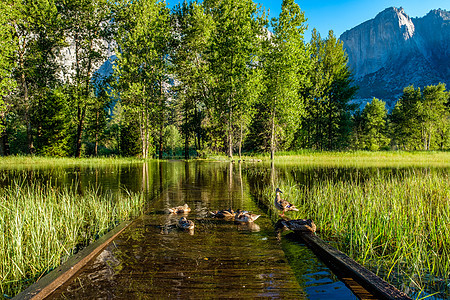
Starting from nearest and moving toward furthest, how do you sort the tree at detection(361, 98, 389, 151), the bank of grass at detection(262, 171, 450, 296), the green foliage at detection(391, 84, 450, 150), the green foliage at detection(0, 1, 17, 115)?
the bank of grass at detection(262, 171, 450, 296)
the green foliage at detection(0, 1, 17, 115)
the green foliage at detection(391, 84, 450, 150)
the tree at detection(361, 98, 389, 151)

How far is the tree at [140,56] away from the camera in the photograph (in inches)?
1377

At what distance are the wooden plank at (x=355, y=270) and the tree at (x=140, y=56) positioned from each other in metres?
33.4

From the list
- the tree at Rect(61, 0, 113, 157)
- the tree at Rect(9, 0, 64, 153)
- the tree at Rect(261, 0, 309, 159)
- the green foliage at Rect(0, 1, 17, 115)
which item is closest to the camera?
the green foliage at Rect(0, 1, 17, 115)

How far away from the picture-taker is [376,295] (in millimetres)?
3545

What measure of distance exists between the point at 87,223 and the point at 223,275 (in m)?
4.69

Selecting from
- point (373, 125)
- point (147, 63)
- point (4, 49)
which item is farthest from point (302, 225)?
point (373, 125)

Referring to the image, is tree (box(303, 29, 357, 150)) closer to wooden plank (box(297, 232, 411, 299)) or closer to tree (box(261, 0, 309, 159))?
tree (box(261, 0, 309, 159))

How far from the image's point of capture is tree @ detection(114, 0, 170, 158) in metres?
35.0

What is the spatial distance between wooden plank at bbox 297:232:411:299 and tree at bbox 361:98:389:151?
77.4m

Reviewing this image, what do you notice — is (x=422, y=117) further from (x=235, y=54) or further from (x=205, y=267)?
(x=205, y=267)

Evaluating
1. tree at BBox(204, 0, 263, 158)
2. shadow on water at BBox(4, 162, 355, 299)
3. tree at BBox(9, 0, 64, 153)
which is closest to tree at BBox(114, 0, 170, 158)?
tree at BBox(204, 0, 263, 158)

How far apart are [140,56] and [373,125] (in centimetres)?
6735

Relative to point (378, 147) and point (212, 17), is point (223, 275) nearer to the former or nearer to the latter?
point (212, 17)

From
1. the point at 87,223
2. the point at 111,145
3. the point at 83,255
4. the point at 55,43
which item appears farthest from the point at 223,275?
the point at 111,145
